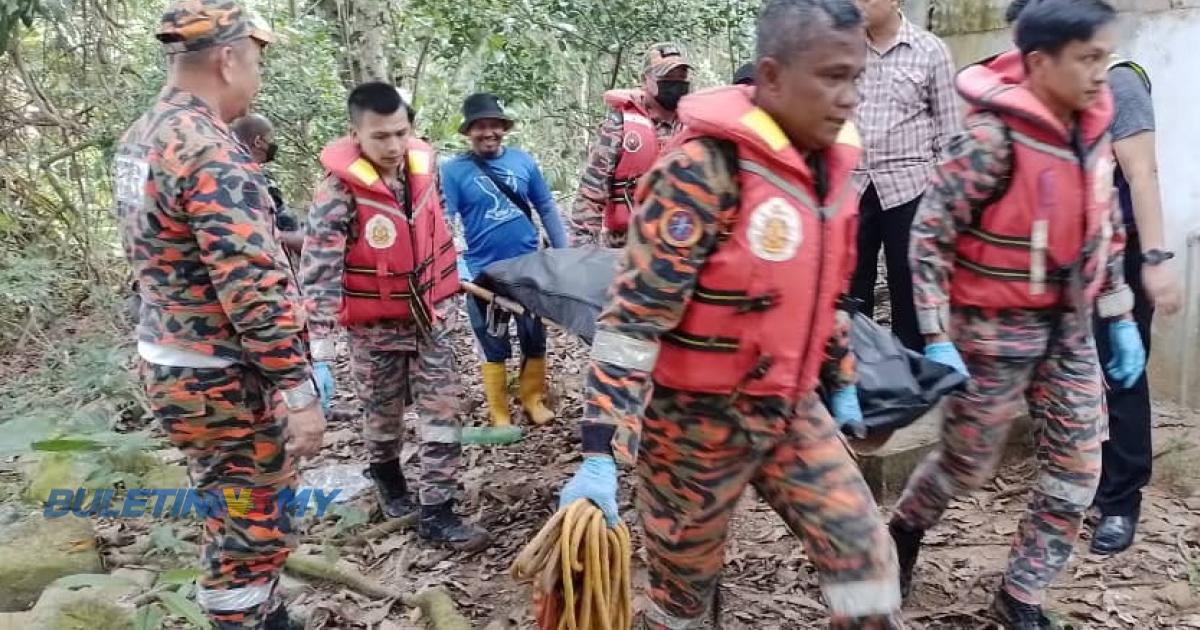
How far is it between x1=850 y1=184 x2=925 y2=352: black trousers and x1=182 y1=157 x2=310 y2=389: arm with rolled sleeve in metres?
2.70

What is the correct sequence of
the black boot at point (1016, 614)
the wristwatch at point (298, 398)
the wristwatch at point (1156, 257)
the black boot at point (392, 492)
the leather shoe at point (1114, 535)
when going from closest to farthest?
the wristwatch at point (298, 398) → the black boot at point (1016, 614) → the wristwatch at point (1156, 257) → the leather shoe at point (1114, 535) → the black boot at point (392, 492)

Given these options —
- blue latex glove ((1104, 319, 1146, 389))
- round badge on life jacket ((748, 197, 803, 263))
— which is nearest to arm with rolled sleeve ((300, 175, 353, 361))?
round badge on life jacket ((748, 197, 803, 263))

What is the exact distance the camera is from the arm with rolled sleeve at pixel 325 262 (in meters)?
4.14

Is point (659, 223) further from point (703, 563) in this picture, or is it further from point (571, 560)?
point (703, 563)

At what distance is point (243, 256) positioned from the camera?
278cm

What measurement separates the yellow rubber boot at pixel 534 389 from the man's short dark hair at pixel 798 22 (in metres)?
3.94

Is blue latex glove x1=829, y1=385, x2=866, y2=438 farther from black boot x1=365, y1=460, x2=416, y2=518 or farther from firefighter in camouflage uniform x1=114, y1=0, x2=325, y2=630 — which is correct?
black boot x1=365, y1=460, x2=416, y2=518

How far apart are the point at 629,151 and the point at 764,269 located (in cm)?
351

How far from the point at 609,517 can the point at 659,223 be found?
727 millimetres

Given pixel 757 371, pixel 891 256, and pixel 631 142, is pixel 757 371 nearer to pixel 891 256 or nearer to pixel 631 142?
pixel 891 256

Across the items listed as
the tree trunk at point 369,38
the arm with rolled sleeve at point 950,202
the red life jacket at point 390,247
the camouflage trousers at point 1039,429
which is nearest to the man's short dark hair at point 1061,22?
the arm with rolled sleeve at point 950,202

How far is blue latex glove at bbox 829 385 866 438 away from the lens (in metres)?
2.96

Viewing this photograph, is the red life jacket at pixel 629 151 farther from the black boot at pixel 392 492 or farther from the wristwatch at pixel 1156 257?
the wristwatch at pixel 1156 257

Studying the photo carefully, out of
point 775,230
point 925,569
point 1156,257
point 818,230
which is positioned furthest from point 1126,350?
point 775,230
